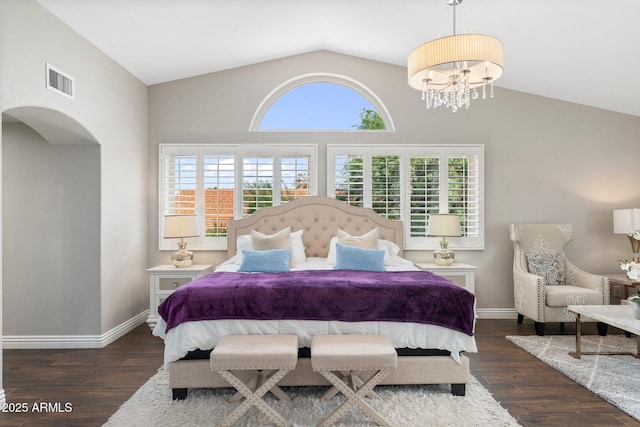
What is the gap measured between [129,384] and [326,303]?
164cm

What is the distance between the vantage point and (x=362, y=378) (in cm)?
296

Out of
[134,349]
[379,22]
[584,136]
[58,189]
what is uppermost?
[379,22]

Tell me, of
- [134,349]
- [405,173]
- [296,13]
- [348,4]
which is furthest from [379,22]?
[134,349]

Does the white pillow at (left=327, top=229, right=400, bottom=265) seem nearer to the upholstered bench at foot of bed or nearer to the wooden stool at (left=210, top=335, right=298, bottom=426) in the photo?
the upholstered bench at foot of bed

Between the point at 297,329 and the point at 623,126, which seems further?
the point at 623,126

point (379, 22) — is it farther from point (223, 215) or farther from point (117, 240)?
point (117, 240)

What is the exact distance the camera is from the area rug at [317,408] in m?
2.51

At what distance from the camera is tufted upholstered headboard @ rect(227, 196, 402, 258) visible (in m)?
5.01

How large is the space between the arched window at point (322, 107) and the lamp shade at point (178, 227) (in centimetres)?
146

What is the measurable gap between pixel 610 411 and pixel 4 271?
522cm

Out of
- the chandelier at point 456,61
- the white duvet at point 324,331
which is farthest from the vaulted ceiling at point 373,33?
the white duvet at point 324,331

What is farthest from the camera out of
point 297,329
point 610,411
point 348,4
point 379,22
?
point 379,22

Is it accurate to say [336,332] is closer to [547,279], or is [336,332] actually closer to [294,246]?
[294,246]

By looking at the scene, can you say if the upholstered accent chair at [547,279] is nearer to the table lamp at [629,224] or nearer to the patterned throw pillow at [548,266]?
the patterned throw pillow at [548,266]
